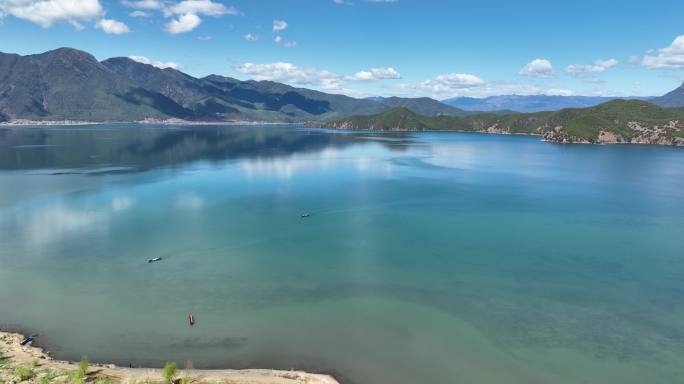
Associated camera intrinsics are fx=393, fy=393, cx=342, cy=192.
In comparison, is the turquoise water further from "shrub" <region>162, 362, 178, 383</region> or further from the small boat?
"shrub" <region>162, 362, 178, 383</region>

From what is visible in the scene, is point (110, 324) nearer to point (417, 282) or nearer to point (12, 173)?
point (417, 282)

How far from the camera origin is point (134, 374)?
30969 mm

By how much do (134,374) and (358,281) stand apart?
27098mm

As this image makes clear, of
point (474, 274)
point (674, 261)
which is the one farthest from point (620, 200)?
point (474, 274)

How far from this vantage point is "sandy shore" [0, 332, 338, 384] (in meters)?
29.9

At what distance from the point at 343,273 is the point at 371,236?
16.7 metres

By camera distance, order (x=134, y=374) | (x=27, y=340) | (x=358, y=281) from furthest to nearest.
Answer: (x=358, y=281), (x=27, y=340), (x=134, y=374)

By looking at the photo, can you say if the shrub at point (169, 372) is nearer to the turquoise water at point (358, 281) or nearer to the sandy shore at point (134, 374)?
the sandy shore at point (134, 374)

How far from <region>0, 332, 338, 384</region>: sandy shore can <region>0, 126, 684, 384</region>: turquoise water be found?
5.49 feet

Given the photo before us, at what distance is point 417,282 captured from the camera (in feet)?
165

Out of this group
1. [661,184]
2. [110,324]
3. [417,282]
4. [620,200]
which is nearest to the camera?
[110,324]

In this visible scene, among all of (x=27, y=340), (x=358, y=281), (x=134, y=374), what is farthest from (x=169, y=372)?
(x=358, y=281)

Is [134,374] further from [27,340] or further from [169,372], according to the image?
[27,340]

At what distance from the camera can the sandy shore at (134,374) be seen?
29.9 m
